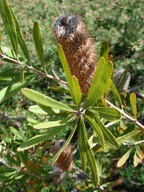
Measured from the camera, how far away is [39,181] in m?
2.13

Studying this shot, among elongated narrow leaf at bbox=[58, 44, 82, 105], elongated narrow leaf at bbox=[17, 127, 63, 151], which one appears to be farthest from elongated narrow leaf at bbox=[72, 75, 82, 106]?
elongated narrow leaf at bbox=[17, 127, 63, 151]

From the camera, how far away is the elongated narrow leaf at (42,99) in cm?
102

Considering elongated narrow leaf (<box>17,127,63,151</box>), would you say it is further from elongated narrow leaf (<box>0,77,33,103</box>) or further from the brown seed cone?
the brown seed cone

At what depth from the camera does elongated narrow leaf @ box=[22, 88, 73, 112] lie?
40.0 inches

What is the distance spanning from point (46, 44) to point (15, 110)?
1.02 meters

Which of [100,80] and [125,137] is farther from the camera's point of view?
[125,137]

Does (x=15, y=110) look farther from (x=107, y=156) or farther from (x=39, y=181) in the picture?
(x=39, y=181)

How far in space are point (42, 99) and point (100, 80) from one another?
185mm

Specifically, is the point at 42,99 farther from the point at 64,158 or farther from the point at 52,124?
the point at 64,158

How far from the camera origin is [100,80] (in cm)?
103

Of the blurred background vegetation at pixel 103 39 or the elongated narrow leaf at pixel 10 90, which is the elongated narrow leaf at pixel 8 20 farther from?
the blurred background vegetation at pixel 103 39

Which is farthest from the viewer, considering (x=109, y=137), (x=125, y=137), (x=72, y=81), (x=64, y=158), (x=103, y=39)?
(x=103, y=39)

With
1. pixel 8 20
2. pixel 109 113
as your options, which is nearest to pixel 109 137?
pixel 109 113

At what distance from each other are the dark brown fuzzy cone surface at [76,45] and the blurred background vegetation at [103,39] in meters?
1.75
